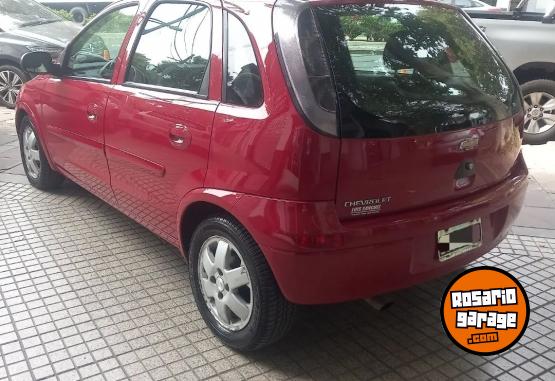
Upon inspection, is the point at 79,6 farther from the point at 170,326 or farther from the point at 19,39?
the point at 170,326

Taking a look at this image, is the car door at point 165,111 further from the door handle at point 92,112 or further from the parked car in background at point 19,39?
the parked car in background at point 19,39

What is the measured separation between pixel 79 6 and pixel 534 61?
1598cm

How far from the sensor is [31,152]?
496 centimetres

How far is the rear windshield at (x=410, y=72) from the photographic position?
2301 mm

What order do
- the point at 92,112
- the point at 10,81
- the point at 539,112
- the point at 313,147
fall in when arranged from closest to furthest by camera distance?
the point at 313,147
the point at 92,112
the point at 539,112
the point at 10,81

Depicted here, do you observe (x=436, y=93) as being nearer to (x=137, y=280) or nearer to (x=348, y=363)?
(x=348, y=363)

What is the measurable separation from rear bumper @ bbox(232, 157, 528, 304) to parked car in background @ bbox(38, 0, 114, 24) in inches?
701

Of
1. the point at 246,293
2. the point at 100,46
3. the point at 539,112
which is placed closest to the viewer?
the point at 246,293

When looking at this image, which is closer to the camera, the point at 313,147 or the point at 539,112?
the point at 313,147

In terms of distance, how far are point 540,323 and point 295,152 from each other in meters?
1.83

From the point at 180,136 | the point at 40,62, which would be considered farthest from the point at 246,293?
the point at 40,62

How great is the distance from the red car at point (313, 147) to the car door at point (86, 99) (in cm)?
36

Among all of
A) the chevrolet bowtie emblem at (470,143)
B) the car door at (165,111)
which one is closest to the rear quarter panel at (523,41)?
the chevrolet bowtie emblem at (470,143)

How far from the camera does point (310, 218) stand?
2.24 m
